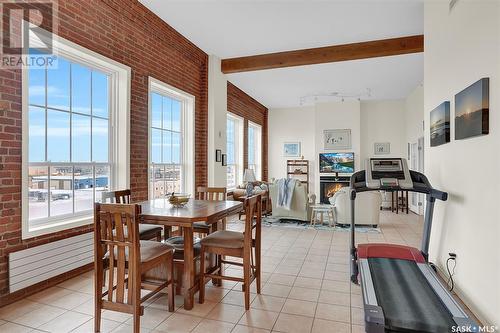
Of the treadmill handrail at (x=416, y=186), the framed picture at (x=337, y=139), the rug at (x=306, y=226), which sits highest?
the framed picture at (x=337, y=139)

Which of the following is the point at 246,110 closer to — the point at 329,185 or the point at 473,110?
the point at 329,185

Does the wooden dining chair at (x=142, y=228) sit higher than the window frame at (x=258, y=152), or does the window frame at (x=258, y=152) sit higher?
the window frame at (x=258, y=152)

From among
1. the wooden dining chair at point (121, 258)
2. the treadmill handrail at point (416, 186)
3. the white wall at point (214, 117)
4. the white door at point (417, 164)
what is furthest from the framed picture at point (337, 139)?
the wooden dining chair at point (121, 258)

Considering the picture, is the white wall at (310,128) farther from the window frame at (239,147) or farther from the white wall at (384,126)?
the window frame at (239,147)

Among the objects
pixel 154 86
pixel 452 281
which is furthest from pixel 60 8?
pixel 452 281

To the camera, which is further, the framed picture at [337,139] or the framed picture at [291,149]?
the framed picture at [291,149]

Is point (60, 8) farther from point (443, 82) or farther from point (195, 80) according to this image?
point (443, 82)

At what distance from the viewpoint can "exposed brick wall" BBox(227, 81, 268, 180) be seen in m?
7.78

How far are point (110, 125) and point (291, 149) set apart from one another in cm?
731

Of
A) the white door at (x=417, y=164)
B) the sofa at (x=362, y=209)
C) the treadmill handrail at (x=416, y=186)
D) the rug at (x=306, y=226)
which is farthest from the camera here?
the white door at (x=417, y=164)

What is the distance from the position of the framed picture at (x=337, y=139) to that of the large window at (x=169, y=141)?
536 cm

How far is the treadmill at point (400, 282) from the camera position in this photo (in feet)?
6.27

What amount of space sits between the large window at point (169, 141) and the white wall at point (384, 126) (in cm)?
609

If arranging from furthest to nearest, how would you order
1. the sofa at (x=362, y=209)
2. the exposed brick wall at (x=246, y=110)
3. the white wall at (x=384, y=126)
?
the white wall at (x=384, y=126) < the exposed brick wall at (x=246, y=110) < the sofa at (x=362, y=209)
